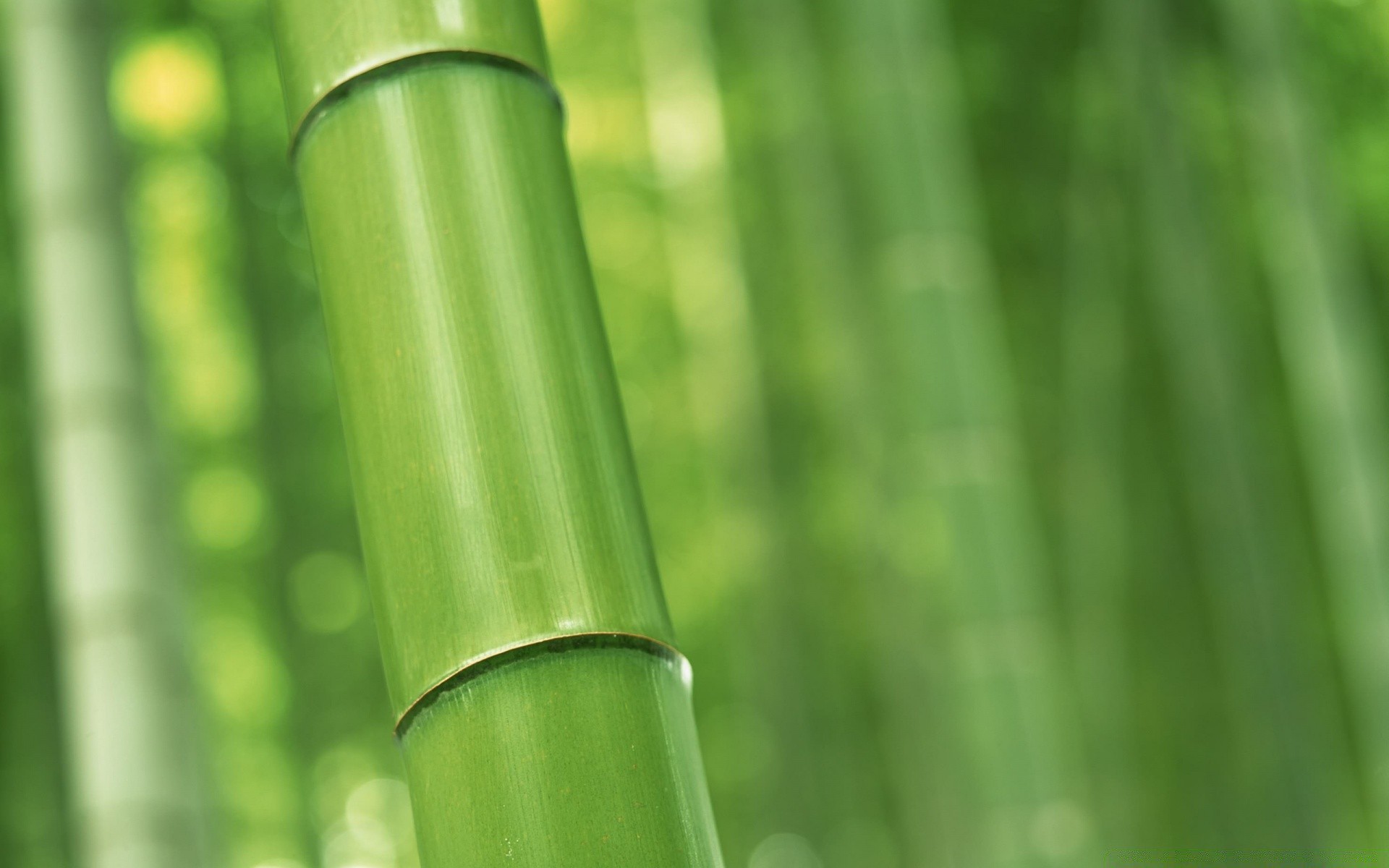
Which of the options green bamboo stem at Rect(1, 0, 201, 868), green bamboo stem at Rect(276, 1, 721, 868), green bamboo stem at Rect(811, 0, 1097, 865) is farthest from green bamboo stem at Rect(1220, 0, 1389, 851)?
green bamboo stem at Rect(276, 1, 721, 868)

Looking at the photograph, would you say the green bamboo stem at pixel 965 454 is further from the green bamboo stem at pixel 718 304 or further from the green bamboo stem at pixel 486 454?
the green bamboo stem at pixel 486 454

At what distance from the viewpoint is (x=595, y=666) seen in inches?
24.1

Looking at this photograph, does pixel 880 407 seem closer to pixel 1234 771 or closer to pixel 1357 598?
pixel 1357 598

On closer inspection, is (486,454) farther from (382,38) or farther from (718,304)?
(718,304)

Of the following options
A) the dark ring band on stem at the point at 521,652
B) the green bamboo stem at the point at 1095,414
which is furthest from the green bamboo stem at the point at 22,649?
the dark ring band on stem at the point at 521,652

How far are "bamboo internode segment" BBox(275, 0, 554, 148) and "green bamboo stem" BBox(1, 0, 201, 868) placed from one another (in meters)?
1.25

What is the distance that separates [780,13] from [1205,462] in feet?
4.93

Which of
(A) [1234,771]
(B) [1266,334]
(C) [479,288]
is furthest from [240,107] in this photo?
(C) [479,288]

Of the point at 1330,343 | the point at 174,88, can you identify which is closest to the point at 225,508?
the point at 174,88

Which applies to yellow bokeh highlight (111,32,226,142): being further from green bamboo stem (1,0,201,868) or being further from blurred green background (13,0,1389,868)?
green bamboo stem (1,0,201,868)

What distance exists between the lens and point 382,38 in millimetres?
675

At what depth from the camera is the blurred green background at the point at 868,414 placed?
3102 millimetres

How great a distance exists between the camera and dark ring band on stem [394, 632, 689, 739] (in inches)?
23.8

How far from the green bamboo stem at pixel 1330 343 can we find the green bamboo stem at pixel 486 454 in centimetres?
250
